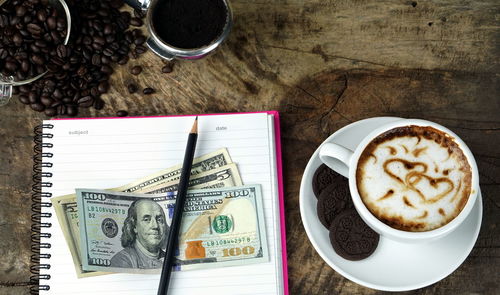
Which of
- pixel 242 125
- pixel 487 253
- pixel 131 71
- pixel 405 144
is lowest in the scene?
pixel 487 253

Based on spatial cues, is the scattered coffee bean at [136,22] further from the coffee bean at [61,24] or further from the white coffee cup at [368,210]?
the white coffee cup at [368,210]

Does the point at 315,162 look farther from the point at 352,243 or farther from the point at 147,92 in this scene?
the point at 147,92

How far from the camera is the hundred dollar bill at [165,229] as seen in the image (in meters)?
1.05

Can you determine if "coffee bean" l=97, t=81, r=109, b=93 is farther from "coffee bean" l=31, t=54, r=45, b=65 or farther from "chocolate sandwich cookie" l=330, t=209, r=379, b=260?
"chocolate sandwich cookie" l=330, t=209, r=379, b=260

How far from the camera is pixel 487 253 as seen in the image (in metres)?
1.06

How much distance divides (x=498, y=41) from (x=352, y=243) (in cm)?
56

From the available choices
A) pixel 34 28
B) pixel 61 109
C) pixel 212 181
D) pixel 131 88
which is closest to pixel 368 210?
pixel 212 181

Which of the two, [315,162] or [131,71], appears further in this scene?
[131,71]

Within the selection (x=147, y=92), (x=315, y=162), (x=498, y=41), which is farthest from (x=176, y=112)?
(x=498, y=41)

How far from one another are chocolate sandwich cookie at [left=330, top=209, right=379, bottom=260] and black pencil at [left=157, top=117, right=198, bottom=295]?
0.99ft

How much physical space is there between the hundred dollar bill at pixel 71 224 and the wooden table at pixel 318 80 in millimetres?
89

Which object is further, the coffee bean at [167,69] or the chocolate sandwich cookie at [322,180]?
the coffee bean at [167,69]

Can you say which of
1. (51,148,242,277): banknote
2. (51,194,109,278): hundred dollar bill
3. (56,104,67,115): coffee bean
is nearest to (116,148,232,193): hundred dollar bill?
(51,148,242,277): banknote

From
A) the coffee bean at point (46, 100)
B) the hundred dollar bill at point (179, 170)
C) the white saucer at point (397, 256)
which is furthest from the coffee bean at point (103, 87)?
the white saucer at point (397, 256)
